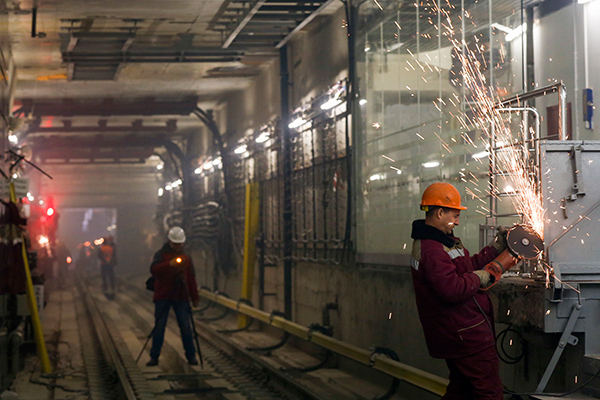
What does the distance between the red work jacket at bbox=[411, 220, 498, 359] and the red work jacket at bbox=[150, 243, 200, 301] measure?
632 centimetres

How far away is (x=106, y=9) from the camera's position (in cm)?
1151

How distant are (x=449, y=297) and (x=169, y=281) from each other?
675 centimetres

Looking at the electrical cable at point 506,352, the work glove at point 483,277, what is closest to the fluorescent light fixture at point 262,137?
the electrical cable at point 506,352

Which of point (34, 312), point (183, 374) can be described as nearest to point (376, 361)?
point (183, 374)

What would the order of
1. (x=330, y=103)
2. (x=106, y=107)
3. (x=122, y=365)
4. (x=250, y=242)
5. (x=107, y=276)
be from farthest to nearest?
1. (x=107, y=276)
2. (x=106, y=107)
3. (x=250, y=242)
4. (x=122, y=365)
5. (x=330, y=103)

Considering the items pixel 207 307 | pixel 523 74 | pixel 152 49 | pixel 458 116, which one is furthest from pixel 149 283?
pixel 207 307

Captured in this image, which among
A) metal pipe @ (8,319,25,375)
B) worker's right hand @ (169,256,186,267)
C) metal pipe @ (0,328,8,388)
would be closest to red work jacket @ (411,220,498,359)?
metal pipe @ (0,328,8,388)

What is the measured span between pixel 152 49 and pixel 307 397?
6.98m

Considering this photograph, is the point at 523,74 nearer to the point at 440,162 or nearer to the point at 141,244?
the point at 440,162

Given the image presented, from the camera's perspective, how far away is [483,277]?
473 centimetres

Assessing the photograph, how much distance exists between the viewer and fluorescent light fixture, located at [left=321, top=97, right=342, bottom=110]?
10.9 m

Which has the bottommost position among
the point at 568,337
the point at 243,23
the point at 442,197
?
the point at 568,337

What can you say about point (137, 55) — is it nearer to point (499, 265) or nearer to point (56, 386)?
point (56, 386)

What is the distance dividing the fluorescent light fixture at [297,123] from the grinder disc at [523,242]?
25.8 feet
